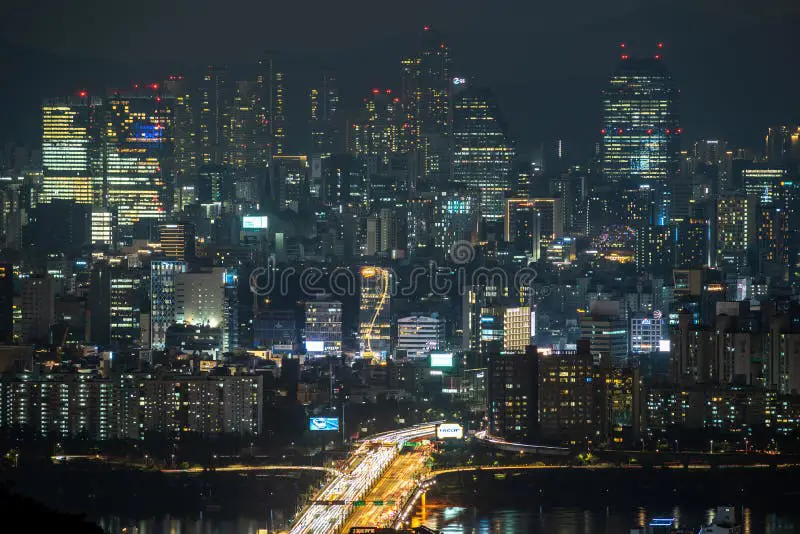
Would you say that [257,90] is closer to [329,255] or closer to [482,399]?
[329,255]

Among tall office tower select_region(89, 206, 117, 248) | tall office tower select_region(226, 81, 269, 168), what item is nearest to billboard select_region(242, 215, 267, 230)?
tall office tower select_region(89, 206, 117, 248)

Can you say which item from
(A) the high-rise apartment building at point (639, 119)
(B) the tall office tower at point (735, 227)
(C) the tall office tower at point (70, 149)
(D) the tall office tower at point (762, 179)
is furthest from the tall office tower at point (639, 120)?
(C) the tall office tower at point (70, 149)

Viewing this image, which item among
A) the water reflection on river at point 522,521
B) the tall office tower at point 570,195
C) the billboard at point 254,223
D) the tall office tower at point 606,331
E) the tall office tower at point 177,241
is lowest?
the water reflection on river at point 522,521

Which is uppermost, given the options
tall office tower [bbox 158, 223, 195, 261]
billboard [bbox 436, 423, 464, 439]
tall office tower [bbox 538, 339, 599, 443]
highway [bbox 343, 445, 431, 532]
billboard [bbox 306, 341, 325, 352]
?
tall office tower [bbox 158, 223, 195, 261]

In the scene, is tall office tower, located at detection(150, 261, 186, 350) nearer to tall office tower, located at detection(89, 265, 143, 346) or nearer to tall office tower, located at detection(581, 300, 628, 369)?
tall office tower, located at detection(89, 265, 143, 346)

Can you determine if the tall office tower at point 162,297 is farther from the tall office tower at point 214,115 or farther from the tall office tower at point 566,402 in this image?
the tall office tower at point 214,115

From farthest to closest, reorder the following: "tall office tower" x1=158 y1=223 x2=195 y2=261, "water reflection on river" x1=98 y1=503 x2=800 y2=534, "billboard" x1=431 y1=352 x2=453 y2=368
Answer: "tall office tower" x1=158 y1=223 x2=195 y2=261
"billboard" x1=431 y1=352 x2=453 y2=368
"water reflection on river" x1=98 y1=503 x2=800 y2=534
